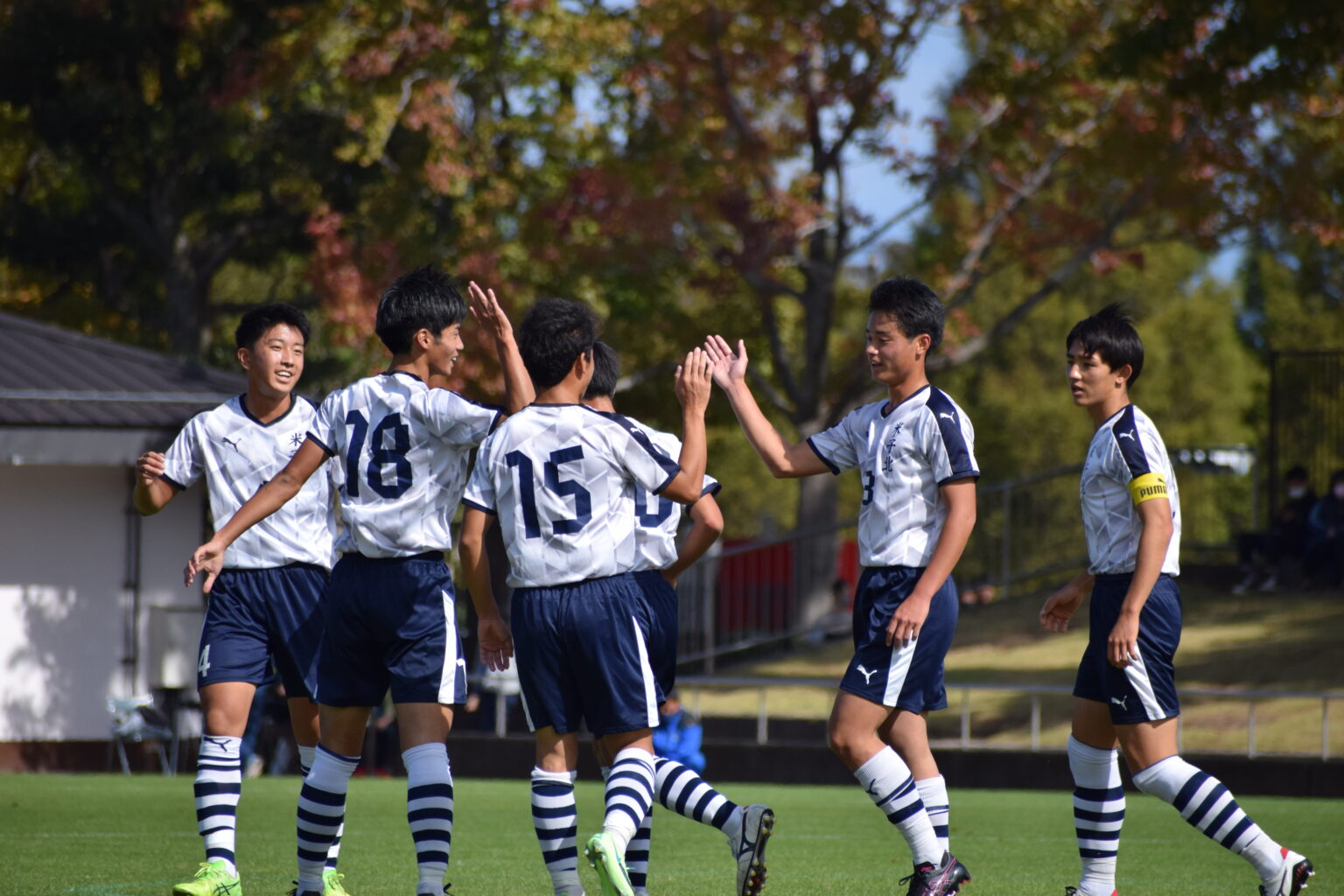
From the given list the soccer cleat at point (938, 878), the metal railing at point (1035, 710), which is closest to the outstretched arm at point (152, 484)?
the soccer cleat at point (938, 878)

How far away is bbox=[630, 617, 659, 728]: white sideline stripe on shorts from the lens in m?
5.54

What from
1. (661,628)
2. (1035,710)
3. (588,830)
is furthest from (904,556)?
(1035,710)

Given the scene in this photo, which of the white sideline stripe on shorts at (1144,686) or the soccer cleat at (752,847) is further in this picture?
the white sideline stripe on shorts at (1144,686)

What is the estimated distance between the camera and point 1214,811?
5969mm

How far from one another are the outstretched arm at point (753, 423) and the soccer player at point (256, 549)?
1.81m

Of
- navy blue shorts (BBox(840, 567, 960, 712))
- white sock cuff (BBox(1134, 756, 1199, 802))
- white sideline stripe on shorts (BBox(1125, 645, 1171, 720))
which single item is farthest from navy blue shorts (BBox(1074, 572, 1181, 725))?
navy blue shorts (BBox(840, 567, 960, 712))

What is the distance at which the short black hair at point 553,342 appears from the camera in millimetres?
5672

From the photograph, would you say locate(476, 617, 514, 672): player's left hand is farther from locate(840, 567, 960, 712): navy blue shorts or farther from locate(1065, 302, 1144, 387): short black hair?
locate(1065, 302, 1144, 387): short black hair

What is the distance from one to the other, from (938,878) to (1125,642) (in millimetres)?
→ 1051

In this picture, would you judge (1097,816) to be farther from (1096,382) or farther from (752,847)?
(1096,382)

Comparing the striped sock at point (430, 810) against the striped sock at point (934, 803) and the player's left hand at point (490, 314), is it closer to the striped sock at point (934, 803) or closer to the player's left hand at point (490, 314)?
the player's left hand at point (490, 314)

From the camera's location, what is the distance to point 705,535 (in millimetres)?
6086

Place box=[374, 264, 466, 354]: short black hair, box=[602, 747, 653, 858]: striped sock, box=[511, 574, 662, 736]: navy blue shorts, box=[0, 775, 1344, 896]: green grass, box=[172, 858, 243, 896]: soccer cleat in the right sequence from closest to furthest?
box=[602, 747, 653, 858]: striped sock, box=[511, 574, 662, 736]: navy blue shorts, box=[172, 858, 243, 896]: soccer cleat, box=[374, 264, 466, 354]: short black hair, box=[0, 775, 1344, 896]: green grass

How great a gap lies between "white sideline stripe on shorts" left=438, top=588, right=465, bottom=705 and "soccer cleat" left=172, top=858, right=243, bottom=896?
1101 mm
